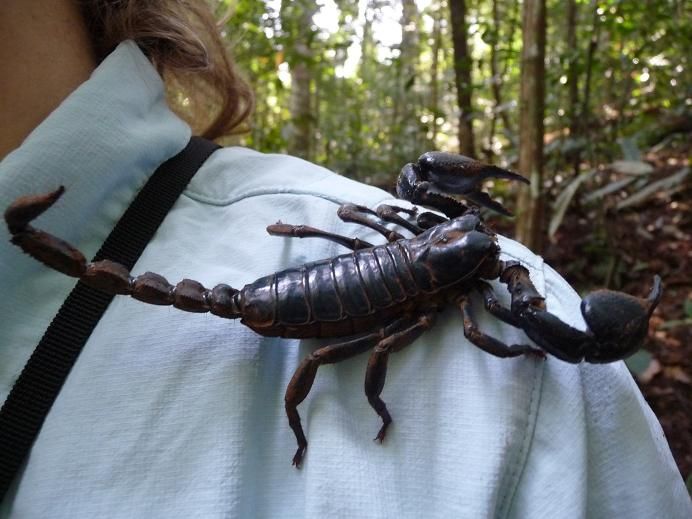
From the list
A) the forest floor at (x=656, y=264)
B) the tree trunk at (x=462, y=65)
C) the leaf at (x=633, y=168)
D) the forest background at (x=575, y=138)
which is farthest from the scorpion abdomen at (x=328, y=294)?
the tree trunk at (x=462, y=65)

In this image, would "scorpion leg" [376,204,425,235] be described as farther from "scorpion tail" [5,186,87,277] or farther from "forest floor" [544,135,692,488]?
"forest floor" [544,135,692,488]

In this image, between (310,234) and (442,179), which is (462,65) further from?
(310,234)

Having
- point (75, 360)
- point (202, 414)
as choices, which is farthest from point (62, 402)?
point (202, 414)

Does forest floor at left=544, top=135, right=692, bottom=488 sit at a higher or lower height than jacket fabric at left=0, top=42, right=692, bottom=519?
lower

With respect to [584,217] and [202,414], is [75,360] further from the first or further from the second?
[584,217]

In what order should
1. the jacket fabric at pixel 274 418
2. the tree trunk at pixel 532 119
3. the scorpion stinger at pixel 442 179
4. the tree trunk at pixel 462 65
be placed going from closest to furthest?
the jacket fabric at pixel 274 418
the scorpion stinger at pixel 442 179
the tree trunk at pixel 532 119
the tree trunk at pixel 462 65

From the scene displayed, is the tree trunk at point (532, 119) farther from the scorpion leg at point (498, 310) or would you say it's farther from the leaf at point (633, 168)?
the scorpion leg at point (498, 310)

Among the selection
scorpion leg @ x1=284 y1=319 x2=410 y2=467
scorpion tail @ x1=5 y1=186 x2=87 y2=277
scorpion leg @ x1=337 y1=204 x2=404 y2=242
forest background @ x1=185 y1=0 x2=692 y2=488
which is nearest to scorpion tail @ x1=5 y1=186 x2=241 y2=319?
scorpion tail @ x1=5 y1=186 x2=87 y2=277
